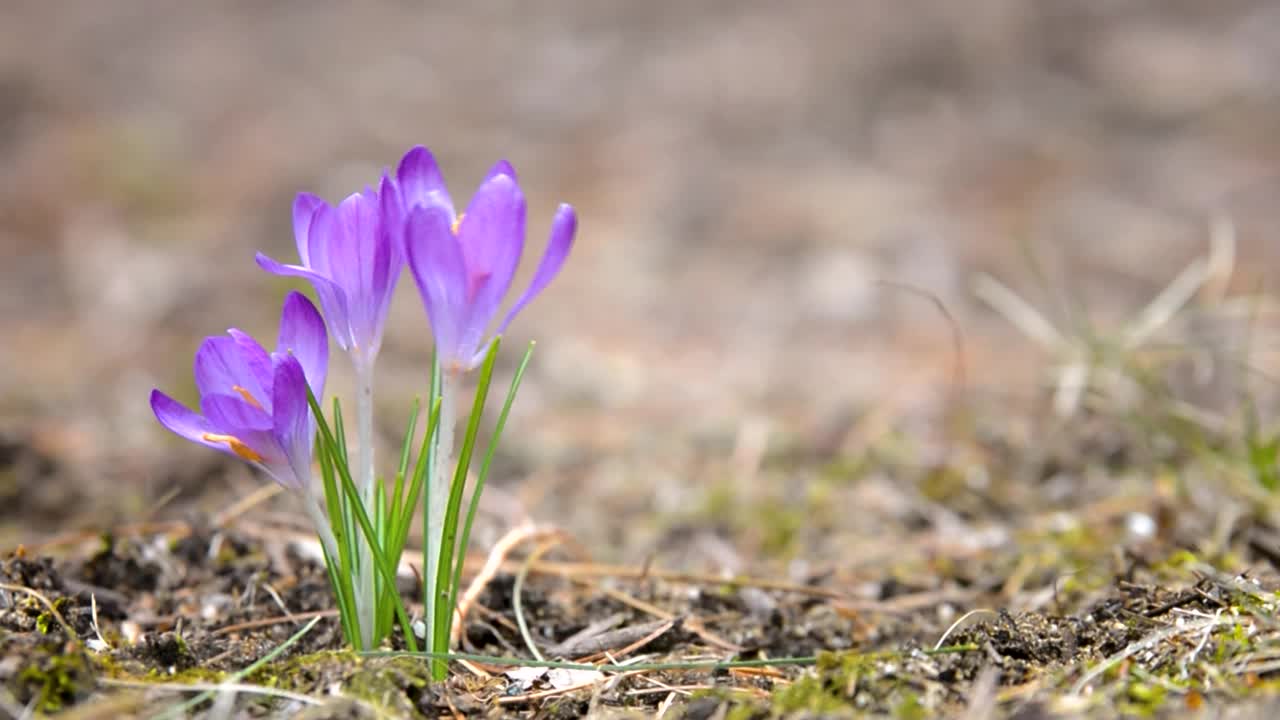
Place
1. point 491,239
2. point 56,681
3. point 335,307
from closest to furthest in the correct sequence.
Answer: point 56,681
point 491,239
point 335,307

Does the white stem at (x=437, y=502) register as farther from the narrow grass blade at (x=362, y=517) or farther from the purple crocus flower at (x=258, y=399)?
the purple crocus flower at (x=258, y=399)

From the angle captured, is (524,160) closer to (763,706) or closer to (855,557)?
(855,557)

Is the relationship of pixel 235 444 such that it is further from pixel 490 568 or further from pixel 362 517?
pixel 490 568

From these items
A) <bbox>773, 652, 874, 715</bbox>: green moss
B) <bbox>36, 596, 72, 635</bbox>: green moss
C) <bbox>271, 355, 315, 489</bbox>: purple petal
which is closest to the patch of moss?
<bbox>36, 596, 72, 635</bbox>: green moss

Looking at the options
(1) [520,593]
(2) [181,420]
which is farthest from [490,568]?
(2) [181,420]

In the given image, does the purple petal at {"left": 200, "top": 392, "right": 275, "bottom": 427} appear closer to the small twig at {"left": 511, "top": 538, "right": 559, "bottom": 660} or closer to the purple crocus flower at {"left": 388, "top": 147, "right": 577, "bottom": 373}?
the purple crocus flower at {"left": 388, "top": 147, "right": 577, "bottom": 373}

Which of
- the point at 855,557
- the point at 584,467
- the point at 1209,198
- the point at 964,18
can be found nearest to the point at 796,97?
the point at 964,18
